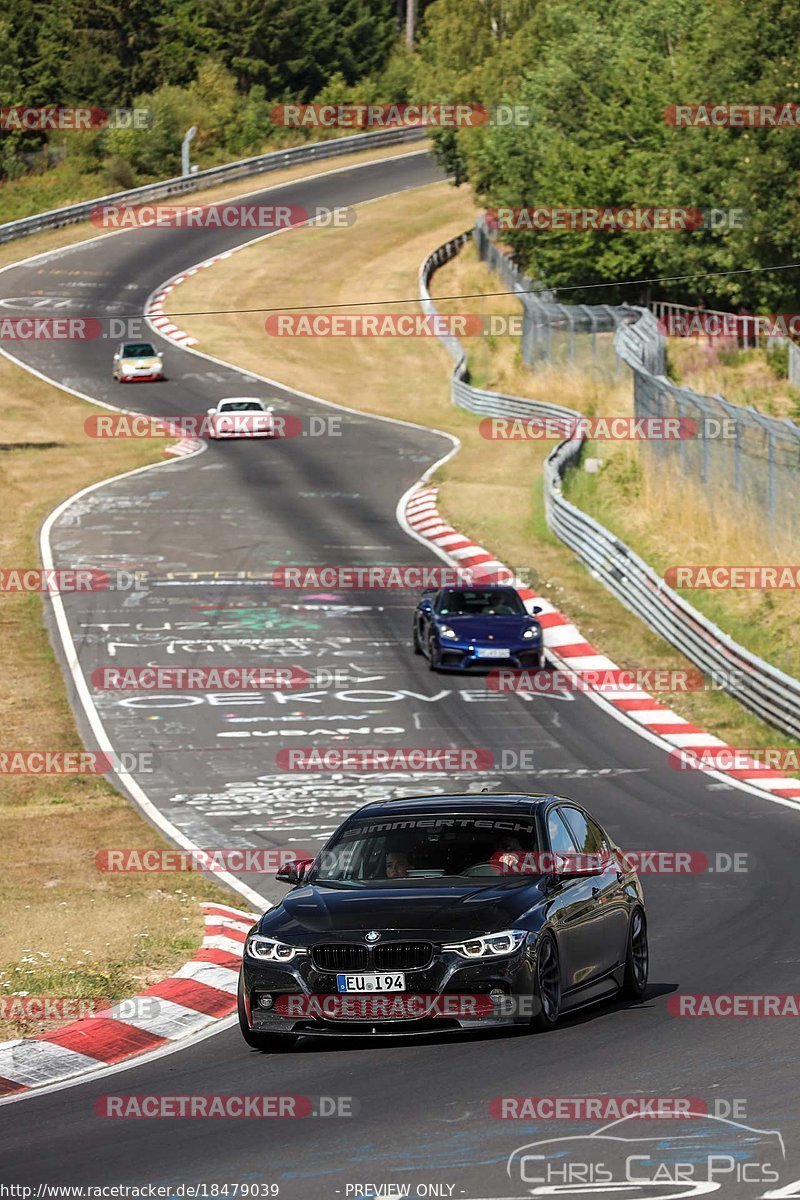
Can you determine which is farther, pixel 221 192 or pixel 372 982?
pixel 221 192

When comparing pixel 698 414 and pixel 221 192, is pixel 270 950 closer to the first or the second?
pixel 698 414

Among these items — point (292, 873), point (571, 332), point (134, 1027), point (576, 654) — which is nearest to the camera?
point (292, 873)

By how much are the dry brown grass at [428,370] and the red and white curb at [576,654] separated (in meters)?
0.32

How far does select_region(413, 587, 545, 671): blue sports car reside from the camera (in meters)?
29.8

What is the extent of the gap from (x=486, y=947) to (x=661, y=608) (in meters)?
22.3

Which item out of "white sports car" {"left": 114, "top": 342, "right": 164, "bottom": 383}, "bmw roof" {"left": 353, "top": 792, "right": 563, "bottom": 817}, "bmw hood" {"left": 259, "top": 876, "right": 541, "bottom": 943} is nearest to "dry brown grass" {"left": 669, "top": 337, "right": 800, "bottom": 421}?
"white sports car" {"left": 114, "top": 342, "right": 164, "bottom": 383}

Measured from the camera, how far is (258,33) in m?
111

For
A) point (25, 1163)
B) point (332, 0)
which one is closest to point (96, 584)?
point (25, 1163)

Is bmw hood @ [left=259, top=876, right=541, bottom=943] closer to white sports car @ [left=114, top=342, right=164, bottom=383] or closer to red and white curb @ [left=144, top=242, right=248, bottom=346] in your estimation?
white sports car @ [left=114, top=342, right=164, bottom=383]

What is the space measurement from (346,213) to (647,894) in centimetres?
7531

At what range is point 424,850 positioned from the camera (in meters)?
12.1

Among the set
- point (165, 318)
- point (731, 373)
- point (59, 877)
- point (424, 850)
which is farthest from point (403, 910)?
point (165, 318)

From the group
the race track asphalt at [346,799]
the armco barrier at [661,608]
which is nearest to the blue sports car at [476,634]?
the race track asphalt at [346,799]

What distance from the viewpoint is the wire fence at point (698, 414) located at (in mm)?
31203
